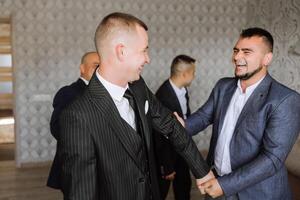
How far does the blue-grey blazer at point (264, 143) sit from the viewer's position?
1.86 meters

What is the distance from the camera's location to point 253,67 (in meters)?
1.99

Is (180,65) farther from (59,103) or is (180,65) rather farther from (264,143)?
(264,143)

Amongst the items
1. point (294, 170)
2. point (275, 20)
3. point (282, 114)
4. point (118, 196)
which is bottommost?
point (294, 170)

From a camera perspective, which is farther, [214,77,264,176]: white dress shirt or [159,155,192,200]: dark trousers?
[159,155,192,200]: dark trousers

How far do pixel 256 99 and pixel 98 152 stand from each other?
962 millimetres

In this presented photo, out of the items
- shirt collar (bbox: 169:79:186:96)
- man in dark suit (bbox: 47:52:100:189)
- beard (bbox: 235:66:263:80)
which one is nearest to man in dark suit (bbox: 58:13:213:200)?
beard (bbox: 235:66:263:80)

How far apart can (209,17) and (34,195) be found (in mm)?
3535

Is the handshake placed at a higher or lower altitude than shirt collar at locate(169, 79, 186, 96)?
lower

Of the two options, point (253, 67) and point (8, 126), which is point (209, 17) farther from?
point (8, 126)

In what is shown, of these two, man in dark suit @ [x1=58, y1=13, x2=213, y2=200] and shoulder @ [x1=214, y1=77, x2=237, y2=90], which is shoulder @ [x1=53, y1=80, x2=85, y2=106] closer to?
shoulder @ [x1=214, y1=77, x2=237, y2=90]

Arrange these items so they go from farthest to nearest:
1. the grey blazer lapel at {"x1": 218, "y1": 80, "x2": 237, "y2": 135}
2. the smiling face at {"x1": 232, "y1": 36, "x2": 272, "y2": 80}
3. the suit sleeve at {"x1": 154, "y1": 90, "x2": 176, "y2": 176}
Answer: the suit sleeve at {"x1": 154, "y1": 90, "x2": 176, "y2": 176}
the grey blazer lapel at {"x1": 218, "y1": 80, "x2": 237, "y2": 135}
the smiling face at {"x1": 232, "y1": 36, "x2": 272, "y2": 80}

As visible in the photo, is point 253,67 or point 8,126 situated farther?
point 8,126

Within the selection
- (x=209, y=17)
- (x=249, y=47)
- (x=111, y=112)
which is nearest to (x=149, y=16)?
(x=209, y=17)

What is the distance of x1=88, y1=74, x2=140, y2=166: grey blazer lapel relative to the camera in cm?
144
